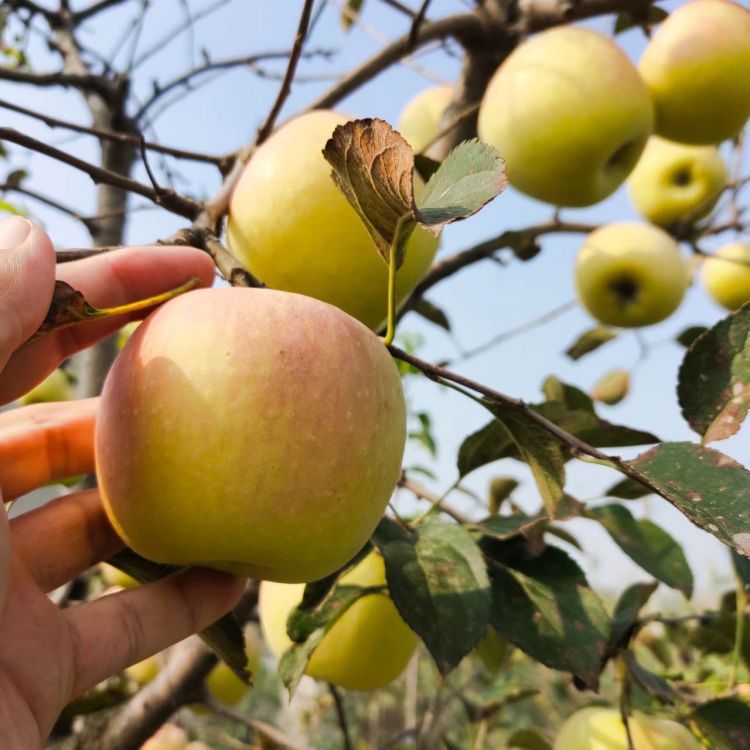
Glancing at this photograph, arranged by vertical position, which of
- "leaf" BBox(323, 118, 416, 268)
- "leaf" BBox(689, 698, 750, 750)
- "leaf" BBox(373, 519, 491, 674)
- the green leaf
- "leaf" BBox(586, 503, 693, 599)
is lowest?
"leaf" BBox(689, 698, 750, 750)

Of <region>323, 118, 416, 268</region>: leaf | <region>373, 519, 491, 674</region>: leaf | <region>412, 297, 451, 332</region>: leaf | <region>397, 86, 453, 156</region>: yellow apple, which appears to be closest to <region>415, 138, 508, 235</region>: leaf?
<region>323, 118, 416, 268</region>: leaf

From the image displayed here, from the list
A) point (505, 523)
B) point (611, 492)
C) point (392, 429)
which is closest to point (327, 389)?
point (392, 429)

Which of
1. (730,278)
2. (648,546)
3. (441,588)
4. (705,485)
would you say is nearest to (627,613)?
(648,546)

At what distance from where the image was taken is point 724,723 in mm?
724

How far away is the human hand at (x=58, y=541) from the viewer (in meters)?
0.45

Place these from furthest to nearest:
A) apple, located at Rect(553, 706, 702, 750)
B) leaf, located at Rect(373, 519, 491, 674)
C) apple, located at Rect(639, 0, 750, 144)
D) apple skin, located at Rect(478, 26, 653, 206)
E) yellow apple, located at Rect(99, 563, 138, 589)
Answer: yellow apple, located at Rect(99, 563, 138, 589) < apple, located at Rect(639, 0, 750, 144) < apple skin, located at Rect(478, 26, 653, 206) < apple, located at Rect(553, 706, 702, 750) < leaf, located at Rect(373, 519, 491, 674)

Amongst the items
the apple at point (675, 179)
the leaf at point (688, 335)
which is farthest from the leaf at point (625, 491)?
the apple at point (675, 179)

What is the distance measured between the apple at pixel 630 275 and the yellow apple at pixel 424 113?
0.39m

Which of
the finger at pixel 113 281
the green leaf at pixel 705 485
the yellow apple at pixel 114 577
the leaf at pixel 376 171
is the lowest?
the yellow apple at pixel 114 577

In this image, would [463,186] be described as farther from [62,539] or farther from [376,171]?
[62,539]

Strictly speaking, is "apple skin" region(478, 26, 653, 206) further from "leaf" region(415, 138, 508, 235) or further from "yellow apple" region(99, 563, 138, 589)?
"yellow apple" region(99, 563, 138, 589)

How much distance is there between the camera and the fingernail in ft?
1.48

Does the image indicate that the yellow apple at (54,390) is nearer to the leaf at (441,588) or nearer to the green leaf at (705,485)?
the leaf at (441,588)

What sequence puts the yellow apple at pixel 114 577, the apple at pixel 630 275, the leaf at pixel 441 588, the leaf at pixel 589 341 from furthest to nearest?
the leaf at pixel 589 341 → the apple at pixel 630 275 → the yellow apple at pixel 114 577 → the leaf at pixel 441 588
